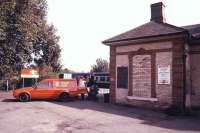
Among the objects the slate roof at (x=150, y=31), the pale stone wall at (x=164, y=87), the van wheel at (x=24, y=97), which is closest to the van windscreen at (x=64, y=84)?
the van wheel at (x=24, y=97)

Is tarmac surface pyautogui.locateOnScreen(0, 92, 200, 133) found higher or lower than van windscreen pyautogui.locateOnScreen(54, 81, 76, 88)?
lower

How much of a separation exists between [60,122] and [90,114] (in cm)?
254

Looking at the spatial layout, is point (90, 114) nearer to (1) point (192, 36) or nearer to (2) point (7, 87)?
Answer: (1) point (192, 36)

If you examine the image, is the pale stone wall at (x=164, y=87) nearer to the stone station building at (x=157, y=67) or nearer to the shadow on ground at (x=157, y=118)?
the stone station building at (x=157, y=67)

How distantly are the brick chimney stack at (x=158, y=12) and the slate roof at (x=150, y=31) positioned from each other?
1.36 m

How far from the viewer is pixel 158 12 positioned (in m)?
22.6

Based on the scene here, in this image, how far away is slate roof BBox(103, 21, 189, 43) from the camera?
1722 cm

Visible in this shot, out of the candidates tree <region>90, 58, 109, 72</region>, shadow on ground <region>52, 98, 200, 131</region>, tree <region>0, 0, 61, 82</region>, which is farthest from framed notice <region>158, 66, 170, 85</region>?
tree <region>90, 58, 109, 72</region>

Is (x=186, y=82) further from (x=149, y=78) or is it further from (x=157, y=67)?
(x=149, y=78)

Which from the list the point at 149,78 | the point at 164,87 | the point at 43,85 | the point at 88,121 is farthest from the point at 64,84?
the point at 88,121

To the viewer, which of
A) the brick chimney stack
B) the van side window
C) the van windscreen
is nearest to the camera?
the van side window

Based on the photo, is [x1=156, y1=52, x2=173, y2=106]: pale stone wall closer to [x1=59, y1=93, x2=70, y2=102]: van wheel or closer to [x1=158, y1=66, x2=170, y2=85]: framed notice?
[x1=158, y1=66, x2=170, y2=85]: framed notice

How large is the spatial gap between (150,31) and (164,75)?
3.34m

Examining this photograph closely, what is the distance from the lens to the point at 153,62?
17844mm
